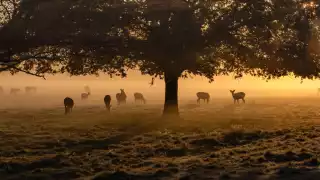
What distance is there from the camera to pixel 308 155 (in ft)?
49.5

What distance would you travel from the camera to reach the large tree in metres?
17.5

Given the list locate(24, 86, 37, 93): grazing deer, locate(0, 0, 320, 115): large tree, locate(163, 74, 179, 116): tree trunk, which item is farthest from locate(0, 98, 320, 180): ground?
locate(24, 86, 37, 93): grazing deer

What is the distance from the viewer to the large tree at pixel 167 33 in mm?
17500

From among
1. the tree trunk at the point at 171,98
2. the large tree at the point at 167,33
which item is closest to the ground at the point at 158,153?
the large tree at the point at 167,33

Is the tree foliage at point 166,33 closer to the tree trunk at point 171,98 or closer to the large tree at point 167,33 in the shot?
the large tree at point 167,33

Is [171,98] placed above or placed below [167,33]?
below

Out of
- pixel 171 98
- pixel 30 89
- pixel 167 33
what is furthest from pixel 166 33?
pixel 30 89

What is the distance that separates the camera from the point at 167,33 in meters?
19.6

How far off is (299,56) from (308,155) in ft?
38.5

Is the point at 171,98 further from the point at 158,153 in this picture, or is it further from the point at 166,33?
the point at 158,153

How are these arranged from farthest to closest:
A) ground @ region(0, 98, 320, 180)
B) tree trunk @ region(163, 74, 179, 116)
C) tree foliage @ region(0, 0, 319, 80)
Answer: tree trunk @ region(163, 74, 179, 116)
tree foliage @ region(0, 0, 319, 80)
ground @ region(0, 98, 320, 180)

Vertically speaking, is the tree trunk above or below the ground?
above

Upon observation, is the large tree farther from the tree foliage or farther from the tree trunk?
the tree trunk

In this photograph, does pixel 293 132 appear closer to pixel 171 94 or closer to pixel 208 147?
pixel 208 147
